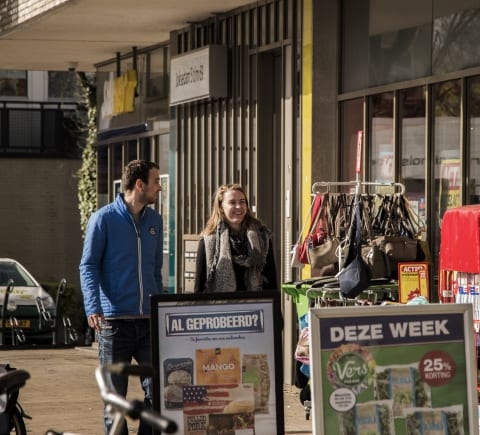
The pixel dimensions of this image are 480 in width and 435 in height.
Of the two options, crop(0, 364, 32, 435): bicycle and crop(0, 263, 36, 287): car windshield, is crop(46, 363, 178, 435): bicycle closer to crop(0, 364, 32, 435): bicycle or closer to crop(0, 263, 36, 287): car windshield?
crop(0, 364, 32, 435): bicycle

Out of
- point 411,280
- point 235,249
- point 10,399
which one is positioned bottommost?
point 10,399

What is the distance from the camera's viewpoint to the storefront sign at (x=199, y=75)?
13656mm

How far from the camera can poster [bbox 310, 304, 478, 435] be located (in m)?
5.72

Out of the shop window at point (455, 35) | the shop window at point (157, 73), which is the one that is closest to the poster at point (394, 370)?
the shop window at point (455, 35)

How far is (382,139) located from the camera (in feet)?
37.2

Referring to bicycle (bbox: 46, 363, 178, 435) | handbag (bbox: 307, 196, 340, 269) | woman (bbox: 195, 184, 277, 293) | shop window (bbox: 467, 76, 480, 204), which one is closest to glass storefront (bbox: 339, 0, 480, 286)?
shop window (bbox: 467, 76, 480, 204)

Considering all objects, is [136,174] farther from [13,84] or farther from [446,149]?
[13,84]

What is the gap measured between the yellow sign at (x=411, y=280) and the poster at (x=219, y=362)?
217 cm

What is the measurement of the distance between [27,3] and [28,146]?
17.8 meters

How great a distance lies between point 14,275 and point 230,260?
13.5 meters

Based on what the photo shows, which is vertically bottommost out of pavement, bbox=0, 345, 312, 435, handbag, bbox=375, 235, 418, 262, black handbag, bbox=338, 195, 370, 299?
pavement, bbox=0, 345, 312, 435

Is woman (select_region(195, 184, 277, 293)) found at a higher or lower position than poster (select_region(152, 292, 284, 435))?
higher

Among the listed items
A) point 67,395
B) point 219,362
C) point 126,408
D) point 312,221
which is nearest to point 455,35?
point 312,221

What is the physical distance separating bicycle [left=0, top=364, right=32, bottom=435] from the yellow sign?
2943mm
